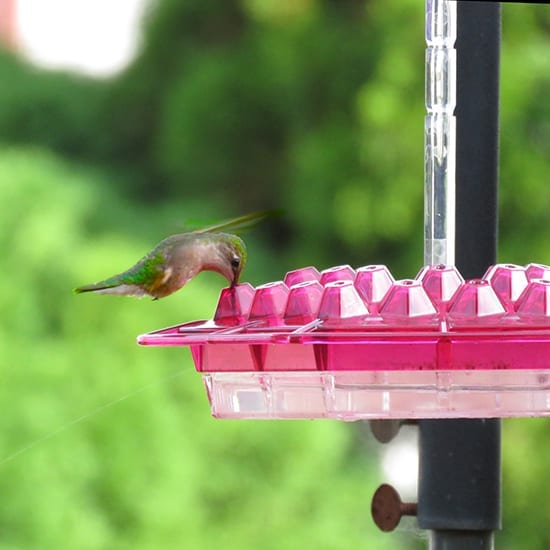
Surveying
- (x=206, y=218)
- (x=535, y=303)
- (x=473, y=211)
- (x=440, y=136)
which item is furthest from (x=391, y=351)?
(x=206, y=218)

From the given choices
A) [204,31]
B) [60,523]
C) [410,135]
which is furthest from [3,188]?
[204,31]

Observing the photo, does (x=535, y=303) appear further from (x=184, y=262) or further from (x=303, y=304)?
(x=184, y=262)

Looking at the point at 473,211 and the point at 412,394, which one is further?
the point at 473,211

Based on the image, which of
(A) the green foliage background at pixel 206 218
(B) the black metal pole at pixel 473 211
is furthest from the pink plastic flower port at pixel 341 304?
(A) the green foliage background at pixel 206 218

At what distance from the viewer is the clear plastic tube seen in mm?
1549

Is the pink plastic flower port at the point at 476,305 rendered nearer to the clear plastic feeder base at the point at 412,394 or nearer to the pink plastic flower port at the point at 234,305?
the clear plastic feeder base at the point at 412,394

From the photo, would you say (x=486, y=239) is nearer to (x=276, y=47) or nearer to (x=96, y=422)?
(x=96, y=422)

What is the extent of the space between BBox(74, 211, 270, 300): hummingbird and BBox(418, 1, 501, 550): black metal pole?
0.39 meters

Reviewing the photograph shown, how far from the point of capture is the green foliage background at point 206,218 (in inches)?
195

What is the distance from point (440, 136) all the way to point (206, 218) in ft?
14.0

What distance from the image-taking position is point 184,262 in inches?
59.2

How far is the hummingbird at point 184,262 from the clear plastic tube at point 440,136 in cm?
21

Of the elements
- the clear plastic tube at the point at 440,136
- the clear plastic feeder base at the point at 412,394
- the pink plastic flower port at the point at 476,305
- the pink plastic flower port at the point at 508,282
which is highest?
the clear plastic tube at the point at 440,136

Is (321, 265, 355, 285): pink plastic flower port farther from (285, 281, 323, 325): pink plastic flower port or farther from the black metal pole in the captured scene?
the black metal pole
